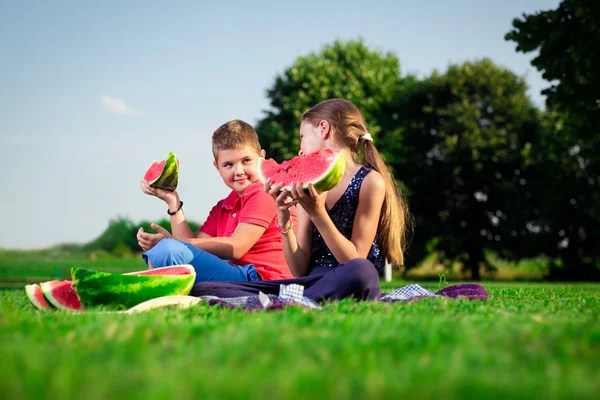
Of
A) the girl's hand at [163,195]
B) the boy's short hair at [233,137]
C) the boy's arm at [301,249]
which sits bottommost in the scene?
the boy's arm at [301,249]

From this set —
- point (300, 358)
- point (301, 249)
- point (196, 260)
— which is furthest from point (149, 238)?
point (300, 358)

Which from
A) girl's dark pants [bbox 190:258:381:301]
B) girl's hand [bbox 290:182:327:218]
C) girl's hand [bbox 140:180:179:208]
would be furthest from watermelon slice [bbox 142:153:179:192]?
girl's hand [bbox 290:182:327:218]


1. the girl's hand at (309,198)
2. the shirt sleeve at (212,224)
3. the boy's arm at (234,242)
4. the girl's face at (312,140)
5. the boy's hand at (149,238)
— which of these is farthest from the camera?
the shirt sleeve at (212,224)

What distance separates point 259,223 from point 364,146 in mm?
1211

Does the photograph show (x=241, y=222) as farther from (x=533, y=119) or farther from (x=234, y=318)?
(x=533, y=119)

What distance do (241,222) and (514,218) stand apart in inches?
968

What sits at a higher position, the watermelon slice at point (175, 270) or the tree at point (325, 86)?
the tree at point (325, 86)

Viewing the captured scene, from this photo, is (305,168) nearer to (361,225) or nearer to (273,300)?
(361,225)

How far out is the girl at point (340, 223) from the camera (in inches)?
187

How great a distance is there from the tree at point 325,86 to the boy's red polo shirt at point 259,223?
2033cm

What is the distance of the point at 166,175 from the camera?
6.28 metres

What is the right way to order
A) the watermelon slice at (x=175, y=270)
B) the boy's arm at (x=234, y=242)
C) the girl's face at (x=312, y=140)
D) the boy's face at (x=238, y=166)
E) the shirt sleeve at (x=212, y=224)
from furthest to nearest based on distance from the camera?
the shirt sleeve at (x=212, y=224) < the boy's face at (x=238, y=166) < the boy's arm at (x=234, y=242) < the girl's face at (x=312, y=140) < the watermelon slice at (x=175, y=270)

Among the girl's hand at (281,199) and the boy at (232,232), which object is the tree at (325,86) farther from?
the girl's hand at (281,199)

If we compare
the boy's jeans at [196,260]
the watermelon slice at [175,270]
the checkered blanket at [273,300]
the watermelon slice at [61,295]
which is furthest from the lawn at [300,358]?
the boy's jeans at [196,260]
